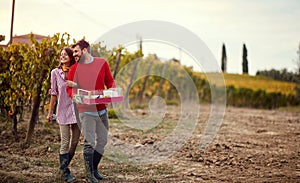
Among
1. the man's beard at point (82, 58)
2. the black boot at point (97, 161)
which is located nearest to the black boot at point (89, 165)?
the black boot at point (97, 161)

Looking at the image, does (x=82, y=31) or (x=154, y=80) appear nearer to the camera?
(x=82, y=31)

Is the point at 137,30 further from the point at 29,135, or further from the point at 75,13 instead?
the point at 75,13

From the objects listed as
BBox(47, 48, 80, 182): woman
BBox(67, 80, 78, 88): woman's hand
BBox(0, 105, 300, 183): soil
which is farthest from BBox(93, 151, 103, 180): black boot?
BBox(67, 80, 78, 88): woman's hand

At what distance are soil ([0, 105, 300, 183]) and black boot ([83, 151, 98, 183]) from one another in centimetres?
25

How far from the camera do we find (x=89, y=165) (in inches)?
166

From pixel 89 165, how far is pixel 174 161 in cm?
196

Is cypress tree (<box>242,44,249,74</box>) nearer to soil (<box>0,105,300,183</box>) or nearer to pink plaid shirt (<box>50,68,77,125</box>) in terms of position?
soil (<box>0,105,300,183</box>)

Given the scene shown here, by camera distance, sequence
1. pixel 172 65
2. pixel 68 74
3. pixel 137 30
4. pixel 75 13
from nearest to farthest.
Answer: pixel 68 74 < pixel 137 30 < pixel 75 13 < pixel 172 65

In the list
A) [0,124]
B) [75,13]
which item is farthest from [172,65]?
[0,124]

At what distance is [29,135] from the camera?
641cm

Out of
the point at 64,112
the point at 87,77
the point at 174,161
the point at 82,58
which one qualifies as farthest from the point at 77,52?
the point at 174,161

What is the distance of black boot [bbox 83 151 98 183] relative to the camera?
4.20m

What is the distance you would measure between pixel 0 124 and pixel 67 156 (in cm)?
378

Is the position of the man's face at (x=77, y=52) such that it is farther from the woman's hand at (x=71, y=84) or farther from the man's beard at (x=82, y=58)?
the woman's hand at (x=71, y=84)
